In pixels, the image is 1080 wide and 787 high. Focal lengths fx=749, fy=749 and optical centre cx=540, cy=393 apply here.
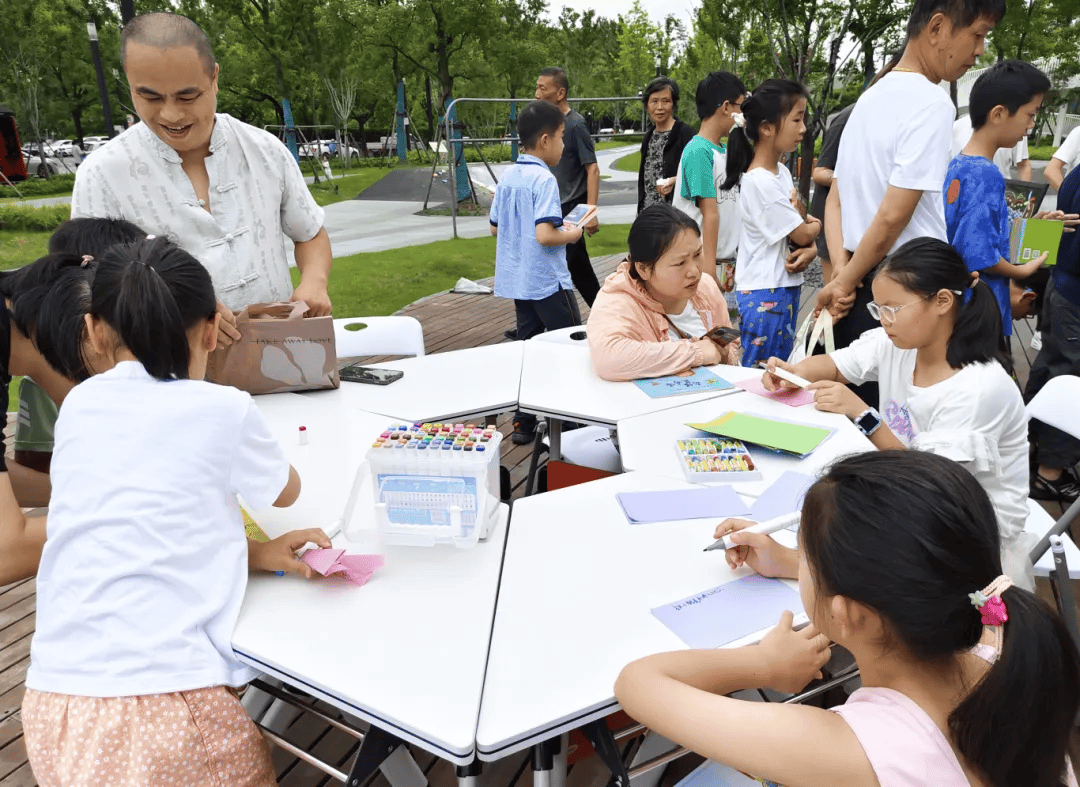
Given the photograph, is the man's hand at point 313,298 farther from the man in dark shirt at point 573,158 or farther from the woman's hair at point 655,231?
the man in dark shirt at point 573,158

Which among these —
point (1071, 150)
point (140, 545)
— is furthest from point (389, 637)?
point (1071, 150)

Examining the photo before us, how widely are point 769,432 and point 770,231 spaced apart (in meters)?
1.37

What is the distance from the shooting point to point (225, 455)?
1326 mm

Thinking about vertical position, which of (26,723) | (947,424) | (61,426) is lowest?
(26,723)

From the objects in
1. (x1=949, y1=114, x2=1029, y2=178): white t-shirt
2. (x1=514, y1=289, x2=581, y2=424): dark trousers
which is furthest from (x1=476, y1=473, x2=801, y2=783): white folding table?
(x1=949, y1=114, x2=1029, y2=178): white t-shirt

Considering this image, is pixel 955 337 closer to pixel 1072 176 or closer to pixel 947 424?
pixel 947 424

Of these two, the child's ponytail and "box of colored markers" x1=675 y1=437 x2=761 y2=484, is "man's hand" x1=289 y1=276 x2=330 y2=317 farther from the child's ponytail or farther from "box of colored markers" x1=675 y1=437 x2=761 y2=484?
the child's ponytail

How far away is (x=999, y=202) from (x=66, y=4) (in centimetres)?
2358

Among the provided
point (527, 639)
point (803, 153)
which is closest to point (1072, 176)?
point (527, 639)

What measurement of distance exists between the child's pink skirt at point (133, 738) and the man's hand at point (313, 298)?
4.43 feet

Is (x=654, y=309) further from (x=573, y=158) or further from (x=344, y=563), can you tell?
(x=573, y=158)

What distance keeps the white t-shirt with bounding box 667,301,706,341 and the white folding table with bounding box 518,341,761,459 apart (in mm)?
182

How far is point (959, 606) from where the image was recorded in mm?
912

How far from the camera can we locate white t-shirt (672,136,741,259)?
12.2ft
